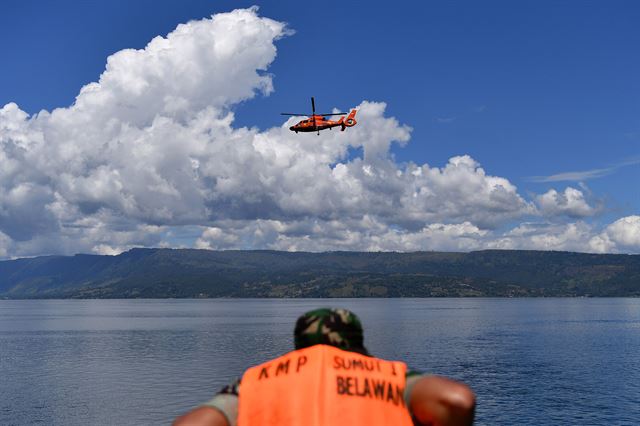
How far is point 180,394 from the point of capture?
102m

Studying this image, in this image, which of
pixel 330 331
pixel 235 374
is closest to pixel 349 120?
pixel 235 374

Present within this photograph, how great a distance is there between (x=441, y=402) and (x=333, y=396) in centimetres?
78

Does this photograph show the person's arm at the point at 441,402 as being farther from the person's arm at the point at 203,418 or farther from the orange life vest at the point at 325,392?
the person's arm at the point at 203,418

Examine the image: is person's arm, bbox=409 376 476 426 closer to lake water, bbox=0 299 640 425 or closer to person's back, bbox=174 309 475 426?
person's back, bbox=174 309 475 426

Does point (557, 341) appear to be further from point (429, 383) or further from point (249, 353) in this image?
point (429, 383)

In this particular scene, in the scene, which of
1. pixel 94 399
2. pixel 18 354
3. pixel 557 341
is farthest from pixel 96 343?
pixel 557 341

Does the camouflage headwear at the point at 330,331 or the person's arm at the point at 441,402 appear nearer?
the person's arm at the point at 441,402

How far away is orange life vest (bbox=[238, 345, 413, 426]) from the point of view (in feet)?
14.5

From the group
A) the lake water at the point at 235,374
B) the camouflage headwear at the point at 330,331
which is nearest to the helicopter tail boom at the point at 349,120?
the lake water at the point at 235,374

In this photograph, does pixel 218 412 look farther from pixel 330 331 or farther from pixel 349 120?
pixel 349 120

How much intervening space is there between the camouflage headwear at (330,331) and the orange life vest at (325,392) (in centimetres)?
17

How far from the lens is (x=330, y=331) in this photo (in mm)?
4965

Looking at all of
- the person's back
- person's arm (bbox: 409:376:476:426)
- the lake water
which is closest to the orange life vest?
Answer: the person's back

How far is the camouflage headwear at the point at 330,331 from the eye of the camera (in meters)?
4.96
